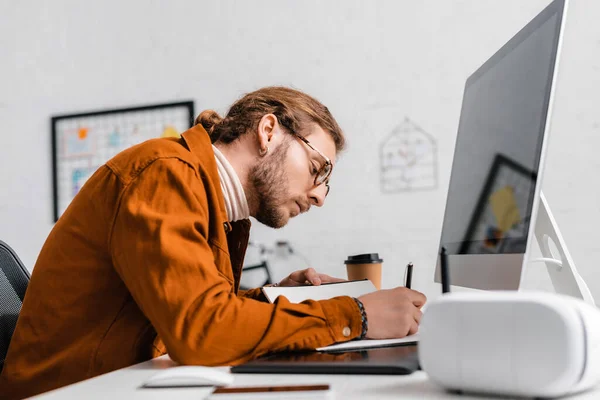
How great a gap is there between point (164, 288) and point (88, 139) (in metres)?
2.49

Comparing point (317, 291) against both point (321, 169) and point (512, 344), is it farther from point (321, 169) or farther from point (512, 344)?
point (512, 344)

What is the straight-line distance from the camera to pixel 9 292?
1197 millimetres

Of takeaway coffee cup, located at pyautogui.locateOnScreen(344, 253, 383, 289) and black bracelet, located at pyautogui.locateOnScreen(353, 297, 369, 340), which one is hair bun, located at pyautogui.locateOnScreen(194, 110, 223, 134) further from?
black bracelet, located at pyautogui.locateOnScreen(353, 297, 369, 340)

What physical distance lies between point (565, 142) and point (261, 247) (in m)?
1.37

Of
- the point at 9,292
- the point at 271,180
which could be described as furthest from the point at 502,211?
the point at 9,292

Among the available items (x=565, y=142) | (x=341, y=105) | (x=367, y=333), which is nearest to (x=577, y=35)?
(x=565, y=142)

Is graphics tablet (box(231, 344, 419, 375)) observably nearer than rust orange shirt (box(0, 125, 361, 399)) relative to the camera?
Yes

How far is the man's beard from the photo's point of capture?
50.0 inches

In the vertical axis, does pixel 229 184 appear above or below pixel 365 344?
above

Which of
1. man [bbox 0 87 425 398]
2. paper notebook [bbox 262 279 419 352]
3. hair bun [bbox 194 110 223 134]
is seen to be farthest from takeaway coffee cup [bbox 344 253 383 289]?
hair bun [bbox 194 110 223 134]

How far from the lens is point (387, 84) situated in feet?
8.88

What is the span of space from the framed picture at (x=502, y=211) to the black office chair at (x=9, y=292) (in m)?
0.86

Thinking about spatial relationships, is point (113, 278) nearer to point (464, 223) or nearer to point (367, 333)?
point (367, 333)

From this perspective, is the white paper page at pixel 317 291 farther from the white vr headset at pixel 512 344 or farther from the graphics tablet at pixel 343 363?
the white vr headset at pixel 512 344
